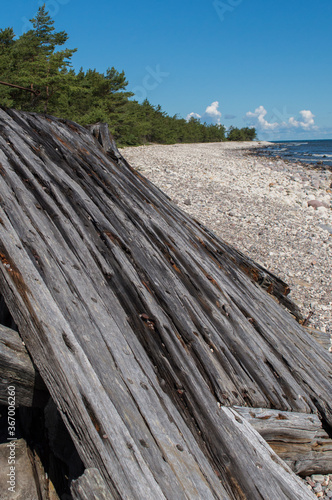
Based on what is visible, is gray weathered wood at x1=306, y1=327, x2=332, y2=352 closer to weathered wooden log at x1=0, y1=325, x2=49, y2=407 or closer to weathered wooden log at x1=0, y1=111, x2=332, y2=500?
weathered wooden log at x1=0, y1=111, x2=332, y2=500

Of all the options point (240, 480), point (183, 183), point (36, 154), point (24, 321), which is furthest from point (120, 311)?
point (183, 183)

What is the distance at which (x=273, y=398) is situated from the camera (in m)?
2.31

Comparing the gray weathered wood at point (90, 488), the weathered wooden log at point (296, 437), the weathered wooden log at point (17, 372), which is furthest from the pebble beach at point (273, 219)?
the weathered wooden log at point (17, 372)

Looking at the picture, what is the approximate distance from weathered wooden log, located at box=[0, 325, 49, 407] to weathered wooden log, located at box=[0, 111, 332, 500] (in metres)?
0.10

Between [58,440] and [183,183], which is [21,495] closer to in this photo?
[58,440]

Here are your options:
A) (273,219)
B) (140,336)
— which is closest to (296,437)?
(140,336)

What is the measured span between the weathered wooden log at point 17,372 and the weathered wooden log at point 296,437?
1130 mm

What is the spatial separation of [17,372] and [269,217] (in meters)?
8.94

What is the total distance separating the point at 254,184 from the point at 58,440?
13021 mm

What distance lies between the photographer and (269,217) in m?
9.87

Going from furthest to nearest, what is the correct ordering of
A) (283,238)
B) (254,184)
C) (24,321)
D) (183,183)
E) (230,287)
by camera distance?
1. (254,184)
2. (183,183)
3. (283,238)
4. (230,287)
5. (24,321)

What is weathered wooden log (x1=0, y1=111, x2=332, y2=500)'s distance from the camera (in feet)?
5.31

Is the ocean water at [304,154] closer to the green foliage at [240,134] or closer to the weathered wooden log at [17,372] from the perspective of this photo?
the green foliage at [240,134]

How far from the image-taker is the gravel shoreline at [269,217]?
21.3ft
